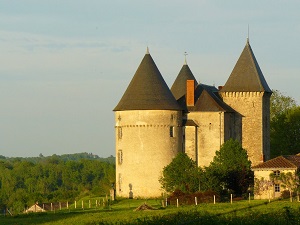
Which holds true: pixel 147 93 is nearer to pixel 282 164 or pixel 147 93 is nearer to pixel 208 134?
pixel 208 134

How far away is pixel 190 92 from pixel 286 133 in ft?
61.6

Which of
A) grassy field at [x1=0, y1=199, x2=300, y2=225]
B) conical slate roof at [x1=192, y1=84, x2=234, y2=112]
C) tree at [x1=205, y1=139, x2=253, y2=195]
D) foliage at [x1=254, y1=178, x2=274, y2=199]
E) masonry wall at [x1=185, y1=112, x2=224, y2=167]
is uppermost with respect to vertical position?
conical slate roof at [x1=192, y1=84, x2=234, y2=112]

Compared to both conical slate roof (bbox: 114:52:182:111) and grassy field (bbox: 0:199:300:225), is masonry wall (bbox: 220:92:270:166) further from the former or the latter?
grassy field (bbox: 0:199:300:225)

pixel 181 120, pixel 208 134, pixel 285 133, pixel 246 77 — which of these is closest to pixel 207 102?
pixel 208 134

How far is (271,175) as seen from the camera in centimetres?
6288

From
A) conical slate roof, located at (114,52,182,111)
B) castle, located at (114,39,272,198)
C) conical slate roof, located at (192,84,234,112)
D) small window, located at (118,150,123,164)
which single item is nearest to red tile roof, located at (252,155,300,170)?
castle, located at (114,39,272,198)

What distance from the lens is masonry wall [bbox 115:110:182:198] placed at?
223ft

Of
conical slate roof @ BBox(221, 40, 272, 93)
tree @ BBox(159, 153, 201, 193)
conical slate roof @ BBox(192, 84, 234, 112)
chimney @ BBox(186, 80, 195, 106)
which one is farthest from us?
conical slate roof @ BBox(221, 40, 272, 93)

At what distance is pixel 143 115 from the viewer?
68.1 meters

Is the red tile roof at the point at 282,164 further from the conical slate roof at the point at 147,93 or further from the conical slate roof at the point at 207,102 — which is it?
the conical slate roof at the point at 147,93

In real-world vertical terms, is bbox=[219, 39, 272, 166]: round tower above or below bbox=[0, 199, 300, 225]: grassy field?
above

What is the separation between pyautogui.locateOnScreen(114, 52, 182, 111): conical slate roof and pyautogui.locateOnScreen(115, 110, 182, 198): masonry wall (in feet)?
1.31

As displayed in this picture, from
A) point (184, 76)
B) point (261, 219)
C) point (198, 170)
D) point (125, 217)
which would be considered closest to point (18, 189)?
point (184, 76)

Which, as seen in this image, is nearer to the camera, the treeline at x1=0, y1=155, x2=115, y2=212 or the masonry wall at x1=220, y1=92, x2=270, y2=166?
the masonry wall at x1=220, y1=92, x2=270, y2=166
